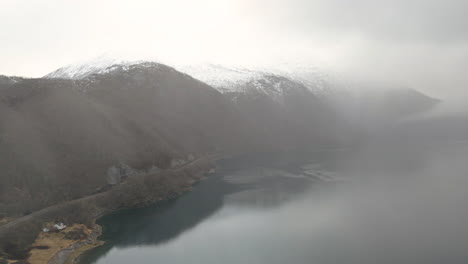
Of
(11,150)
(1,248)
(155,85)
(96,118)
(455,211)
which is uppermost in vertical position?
(155,85)

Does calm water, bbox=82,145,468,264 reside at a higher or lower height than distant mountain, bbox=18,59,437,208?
lower

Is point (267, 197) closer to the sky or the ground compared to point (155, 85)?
closer to the ground

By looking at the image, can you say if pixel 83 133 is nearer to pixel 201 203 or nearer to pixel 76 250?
pixel 201 203

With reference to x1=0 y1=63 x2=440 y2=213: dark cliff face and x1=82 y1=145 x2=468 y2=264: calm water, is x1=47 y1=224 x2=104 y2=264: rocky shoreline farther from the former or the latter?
x1=0 y1=63 x2=440 y2=213: dark cliff face

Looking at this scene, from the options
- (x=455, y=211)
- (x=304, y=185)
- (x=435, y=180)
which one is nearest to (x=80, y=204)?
(x=304, y=185)

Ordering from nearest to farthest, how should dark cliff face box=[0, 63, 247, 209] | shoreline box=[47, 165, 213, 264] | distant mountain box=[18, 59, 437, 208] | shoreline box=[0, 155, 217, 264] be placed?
shoreline box=[47, 165, 213, 264] → shoreline box=[0, 155, 217, 264] → dark cliff face box=[0, 63, 247, 209] → distant mountain box=[18, 59, 437, 208]

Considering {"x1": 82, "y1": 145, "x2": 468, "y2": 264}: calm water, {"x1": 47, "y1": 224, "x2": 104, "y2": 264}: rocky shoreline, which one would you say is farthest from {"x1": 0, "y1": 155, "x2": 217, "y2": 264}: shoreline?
{"x1": 82, "y1": 145, "x2": 468, "y2": 264}: calm water

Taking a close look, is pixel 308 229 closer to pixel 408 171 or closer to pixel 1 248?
pixel 1 248

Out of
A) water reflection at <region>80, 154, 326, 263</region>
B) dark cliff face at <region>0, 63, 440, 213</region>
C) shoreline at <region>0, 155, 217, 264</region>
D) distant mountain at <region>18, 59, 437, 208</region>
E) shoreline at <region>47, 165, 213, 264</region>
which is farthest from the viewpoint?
distant mountain at <region>18, 59, 437, 208</region>
